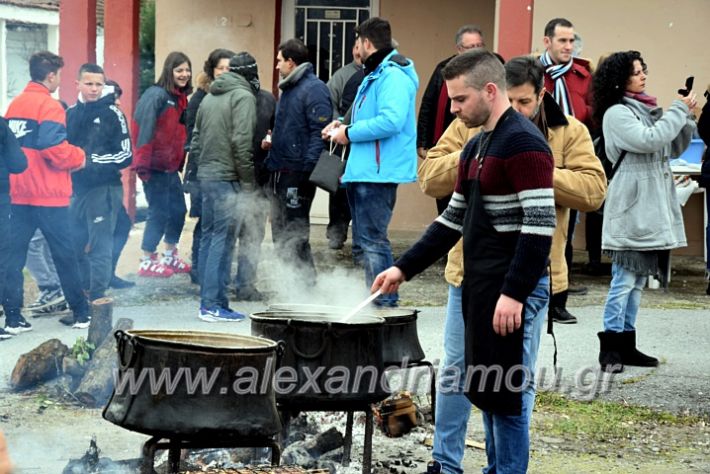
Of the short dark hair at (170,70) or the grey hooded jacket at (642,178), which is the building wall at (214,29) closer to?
the short dark hair at (170,70)

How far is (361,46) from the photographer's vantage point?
9.25 m

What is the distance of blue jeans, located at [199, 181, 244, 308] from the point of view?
375 inches

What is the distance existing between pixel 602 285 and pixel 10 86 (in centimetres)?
2398

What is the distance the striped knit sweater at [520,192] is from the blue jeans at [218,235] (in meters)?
4.70

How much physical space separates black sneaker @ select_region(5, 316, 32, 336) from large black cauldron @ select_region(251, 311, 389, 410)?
13.2 ft

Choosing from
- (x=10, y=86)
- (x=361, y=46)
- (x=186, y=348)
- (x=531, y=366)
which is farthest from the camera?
(x=10, y=86)

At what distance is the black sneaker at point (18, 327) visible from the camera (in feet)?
29.4

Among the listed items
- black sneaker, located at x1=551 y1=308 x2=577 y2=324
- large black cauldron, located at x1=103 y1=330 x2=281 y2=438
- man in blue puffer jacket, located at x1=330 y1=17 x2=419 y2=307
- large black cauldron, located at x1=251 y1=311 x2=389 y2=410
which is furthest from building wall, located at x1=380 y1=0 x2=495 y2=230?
large black cauldron, located at x1=103 y1=330 x2=281 y2=438

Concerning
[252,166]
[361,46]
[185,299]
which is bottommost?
[185,299]

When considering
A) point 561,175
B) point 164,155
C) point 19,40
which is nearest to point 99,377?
point 561,175

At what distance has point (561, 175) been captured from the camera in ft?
19.2

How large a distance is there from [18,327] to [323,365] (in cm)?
431

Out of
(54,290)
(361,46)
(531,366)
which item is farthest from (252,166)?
(531,366)

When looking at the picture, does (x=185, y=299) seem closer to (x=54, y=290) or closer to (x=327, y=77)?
(x=54, y=290)
